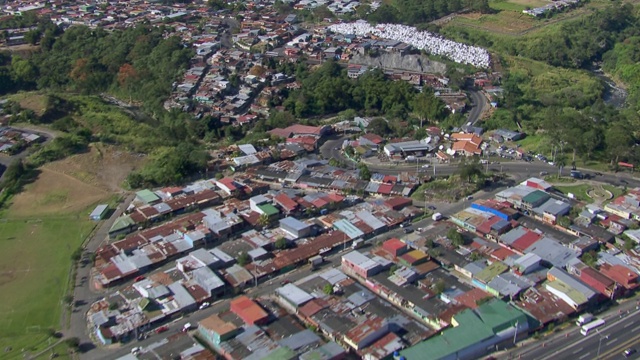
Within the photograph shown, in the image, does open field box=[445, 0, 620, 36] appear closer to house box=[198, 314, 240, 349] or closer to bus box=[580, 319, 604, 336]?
bus box=[580, 319, 604, 336]

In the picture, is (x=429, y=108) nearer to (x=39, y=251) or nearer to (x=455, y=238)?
(x=455, y=238)

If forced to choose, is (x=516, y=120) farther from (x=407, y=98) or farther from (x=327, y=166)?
(x=327, y=166)

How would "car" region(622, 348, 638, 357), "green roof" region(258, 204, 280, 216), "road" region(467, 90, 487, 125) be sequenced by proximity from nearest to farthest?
1. "car" region(622, 348, 638, 357)
2. "green roof" region(258, 204, 280, 216)
3. "road" region(467, 90, 487, 125)

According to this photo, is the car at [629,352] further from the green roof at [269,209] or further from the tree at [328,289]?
the green roof at [269,209]

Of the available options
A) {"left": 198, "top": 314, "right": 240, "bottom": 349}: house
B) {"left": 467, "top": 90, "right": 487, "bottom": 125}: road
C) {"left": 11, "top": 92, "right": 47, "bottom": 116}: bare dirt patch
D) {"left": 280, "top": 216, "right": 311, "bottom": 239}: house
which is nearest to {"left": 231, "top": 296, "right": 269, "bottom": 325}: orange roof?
{"left": 198, "top": 314, "right": 240, "bottom": 349}: house

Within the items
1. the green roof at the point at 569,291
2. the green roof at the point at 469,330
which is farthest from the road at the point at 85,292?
the green roof at the point at 569,291

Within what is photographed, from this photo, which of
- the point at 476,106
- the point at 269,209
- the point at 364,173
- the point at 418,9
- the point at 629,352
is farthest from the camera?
the point at 418,9

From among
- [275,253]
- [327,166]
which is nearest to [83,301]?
[275,253]

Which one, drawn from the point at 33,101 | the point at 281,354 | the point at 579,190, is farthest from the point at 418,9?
the point at 281,354
